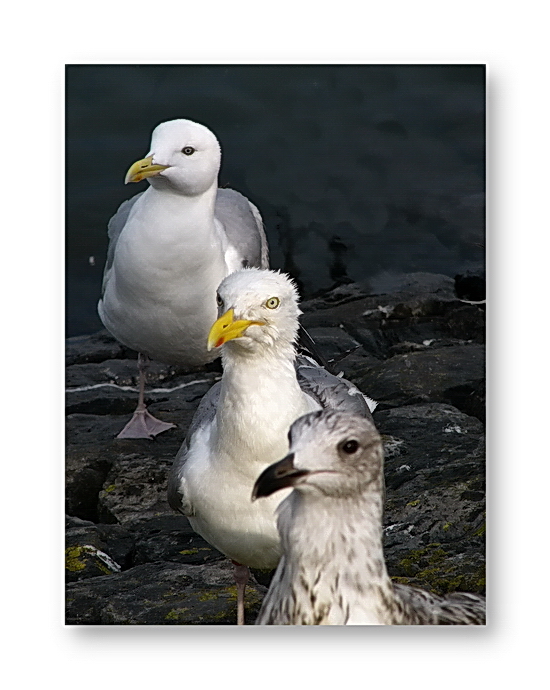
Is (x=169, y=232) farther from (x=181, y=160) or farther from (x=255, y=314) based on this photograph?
(x=255, y=314)

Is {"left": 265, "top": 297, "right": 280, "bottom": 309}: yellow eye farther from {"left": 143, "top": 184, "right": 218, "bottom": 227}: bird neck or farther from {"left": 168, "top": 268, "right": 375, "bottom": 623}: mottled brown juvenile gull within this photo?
{"left": 143, "top": 184, "right": 218, "bottom": 227}: bird neck

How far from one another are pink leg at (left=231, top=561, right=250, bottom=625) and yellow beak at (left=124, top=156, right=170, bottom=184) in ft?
4.01

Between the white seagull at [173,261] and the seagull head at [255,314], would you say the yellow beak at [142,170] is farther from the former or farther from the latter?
the seagull head at [255,314]

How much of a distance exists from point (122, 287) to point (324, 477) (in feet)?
5.39

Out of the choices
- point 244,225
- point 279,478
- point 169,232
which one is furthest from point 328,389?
point 279,478

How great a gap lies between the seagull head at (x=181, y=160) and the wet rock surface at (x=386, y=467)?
58cm

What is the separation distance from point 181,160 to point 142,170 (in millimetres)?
231

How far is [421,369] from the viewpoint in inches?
175

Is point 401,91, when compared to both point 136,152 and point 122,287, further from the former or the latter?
point 122,287

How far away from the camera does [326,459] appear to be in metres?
3.08

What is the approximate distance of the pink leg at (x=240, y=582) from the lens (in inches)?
154

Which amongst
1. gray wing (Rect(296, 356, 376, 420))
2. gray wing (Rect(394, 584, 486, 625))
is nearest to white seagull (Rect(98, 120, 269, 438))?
gray wing (Rect(296, 356, 376, 420))

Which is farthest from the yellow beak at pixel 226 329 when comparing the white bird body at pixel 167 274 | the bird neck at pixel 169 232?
the bird neck at pixel 169 232
